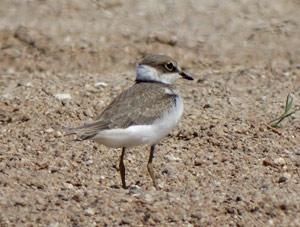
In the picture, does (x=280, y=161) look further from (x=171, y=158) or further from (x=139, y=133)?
(x=139, y=133)

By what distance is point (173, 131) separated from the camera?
26.5 ft

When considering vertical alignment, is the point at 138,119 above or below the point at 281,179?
above

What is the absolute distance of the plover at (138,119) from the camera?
6.27m

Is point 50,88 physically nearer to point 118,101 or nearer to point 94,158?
point 94,158

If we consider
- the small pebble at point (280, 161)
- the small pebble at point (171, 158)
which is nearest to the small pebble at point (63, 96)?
the small pebble at point (171, 158)

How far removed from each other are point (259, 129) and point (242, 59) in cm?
250

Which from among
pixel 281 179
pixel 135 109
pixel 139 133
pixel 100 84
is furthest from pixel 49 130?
pixel 281 179

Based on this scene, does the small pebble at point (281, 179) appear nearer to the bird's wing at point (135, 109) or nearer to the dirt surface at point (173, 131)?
the dirt surface at point (173, 131)

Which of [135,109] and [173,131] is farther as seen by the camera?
[173,131]

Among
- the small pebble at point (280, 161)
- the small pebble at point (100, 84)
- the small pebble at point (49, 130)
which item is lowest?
the small pebble at point (100, 84)

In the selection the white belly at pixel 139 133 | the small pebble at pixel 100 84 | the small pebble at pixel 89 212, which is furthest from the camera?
the small pebble at pixel 100 84

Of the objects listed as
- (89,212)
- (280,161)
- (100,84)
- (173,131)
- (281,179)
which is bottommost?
(100,84)

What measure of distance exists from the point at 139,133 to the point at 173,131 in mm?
1714

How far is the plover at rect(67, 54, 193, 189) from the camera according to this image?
6.27 metres
